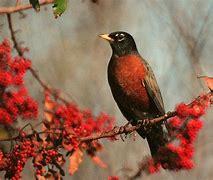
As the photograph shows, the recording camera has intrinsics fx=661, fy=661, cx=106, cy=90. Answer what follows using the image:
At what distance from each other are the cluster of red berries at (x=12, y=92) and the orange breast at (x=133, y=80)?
66.4 inches

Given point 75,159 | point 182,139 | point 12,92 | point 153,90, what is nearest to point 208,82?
point 182,139

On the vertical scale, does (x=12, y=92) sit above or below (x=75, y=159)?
above

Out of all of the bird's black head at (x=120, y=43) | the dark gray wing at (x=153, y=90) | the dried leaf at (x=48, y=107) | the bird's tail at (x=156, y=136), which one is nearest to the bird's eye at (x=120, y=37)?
the bird's black head at (x=120, y=43)

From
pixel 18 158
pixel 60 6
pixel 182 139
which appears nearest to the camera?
pixel 60 6

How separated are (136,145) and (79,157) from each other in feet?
21.9

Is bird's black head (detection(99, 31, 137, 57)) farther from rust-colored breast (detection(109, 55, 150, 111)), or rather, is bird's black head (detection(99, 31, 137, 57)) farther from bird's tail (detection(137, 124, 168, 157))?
bird's tail (detection(137, 124, 168, 157))

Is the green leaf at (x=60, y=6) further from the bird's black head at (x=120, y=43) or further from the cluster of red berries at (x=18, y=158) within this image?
the bird's black head at (x=120, y=43)

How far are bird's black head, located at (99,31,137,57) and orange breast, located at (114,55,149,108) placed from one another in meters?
0.36

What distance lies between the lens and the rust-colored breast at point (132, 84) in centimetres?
625

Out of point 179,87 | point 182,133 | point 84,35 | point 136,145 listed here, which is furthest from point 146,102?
point 84,35

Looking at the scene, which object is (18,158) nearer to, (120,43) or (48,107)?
(48,107)

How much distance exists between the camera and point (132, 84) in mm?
6270

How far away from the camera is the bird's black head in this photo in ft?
22.1

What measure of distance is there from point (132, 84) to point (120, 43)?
69cm
